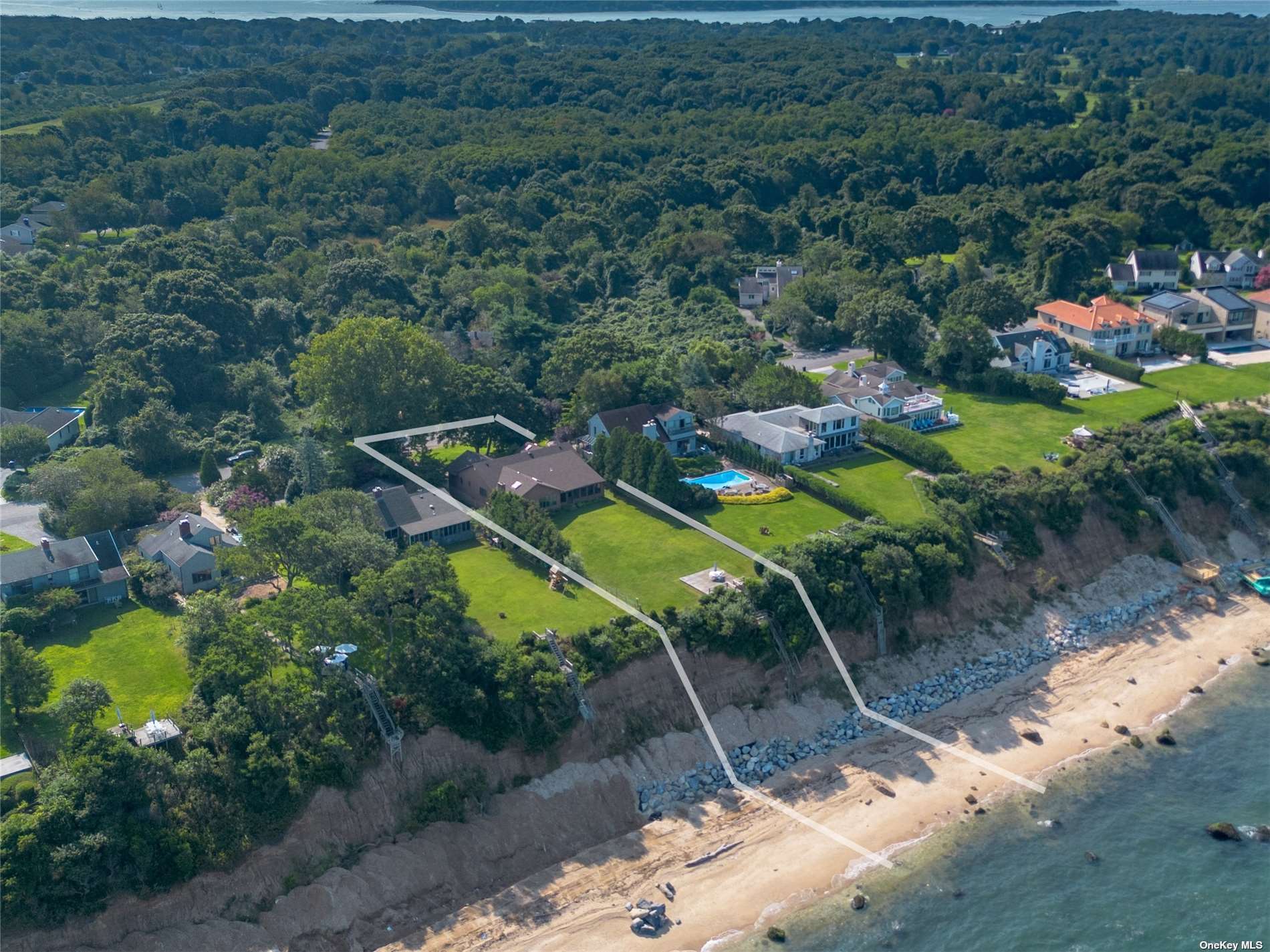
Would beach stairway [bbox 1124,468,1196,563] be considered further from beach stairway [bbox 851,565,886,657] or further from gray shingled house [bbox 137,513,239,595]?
gray shingled house [bbox 137,513,239,595]

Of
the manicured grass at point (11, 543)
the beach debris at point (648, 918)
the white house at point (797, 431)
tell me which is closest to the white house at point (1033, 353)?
the white house at point (797, 431)

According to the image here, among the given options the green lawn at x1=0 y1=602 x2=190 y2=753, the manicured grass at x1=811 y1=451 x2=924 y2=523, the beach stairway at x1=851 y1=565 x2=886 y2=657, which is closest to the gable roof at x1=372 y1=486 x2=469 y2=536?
the green lawn at x1=0 y1=602 x2=190 y2=753

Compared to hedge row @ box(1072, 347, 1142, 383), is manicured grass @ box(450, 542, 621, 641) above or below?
below

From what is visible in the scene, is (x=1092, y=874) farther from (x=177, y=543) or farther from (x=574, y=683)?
(x=177, y=543)

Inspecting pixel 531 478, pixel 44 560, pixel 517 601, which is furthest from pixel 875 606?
pixel 44 560

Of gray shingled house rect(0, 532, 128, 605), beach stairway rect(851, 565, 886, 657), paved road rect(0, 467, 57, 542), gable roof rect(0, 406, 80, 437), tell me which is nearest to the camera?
gray shingled house rect(0, 532, 128, 605)

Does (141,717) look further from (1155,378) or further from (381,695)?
(1155,378)
